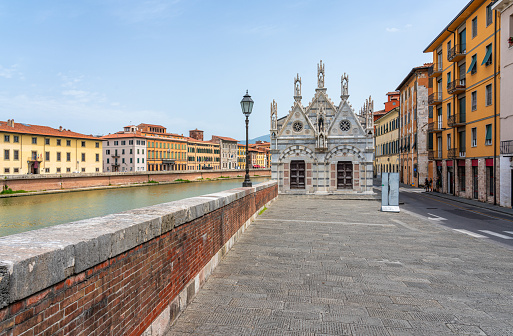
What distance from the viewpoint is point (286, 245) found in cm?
935

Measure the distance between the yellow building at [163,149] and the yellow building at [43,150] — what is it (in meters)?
21.4

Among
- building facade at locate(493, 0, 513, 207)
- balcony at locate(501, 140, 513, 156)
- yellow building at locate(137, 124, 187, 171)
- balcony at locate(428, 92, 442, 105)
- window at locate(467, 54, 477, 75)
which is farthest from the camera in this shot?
yellow building at locate(137, 124, 187, 171)

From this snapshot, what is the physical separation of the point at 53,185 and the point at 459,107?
45400mm

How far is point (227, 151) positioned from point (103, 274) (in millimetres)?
119784

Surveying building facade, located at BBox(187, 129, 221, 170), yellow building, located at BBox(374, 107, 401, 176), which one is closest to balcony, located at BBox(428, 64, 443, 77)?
yellow building, located at BBox(374, 107, 401, 176)

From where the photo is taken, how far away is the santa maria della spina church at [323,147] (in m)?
28.5

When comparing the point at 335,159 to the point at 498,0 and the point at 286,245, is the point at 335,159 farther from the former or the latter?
the point at 286,245

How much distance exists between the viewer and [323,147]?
2822 cm

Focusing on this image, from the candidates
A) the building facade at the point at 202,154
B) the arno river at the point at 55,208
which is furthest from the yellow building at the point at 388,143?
the building facade at the point at 202,154

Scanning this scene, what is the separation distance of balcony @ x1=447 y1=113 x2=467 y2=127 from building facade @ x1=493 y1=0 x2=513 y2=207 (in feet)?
19.6

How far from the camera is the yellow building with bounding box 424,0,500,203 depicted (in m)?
23.3

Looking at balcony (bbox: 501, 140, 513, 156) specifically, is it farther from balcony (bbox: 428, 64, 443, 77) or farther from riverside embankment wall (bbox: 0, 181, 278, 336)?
riverside embankment wall (bbox: 0, 181, 278, 336)

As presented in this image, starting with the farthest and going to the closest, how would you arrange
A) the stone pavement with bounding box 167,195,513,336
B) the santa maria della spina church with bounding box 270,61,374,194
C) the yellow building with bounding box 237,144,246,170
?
the yellow building with bounding box 237,144,246,170 < the santa maria della spina church with bounding box 270,61,374,194 < the stone pavement with bounding box 167,195,513,336

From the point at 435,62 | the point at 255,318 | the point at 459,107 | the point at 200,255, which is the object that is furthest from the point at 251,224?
the point at 435,62
